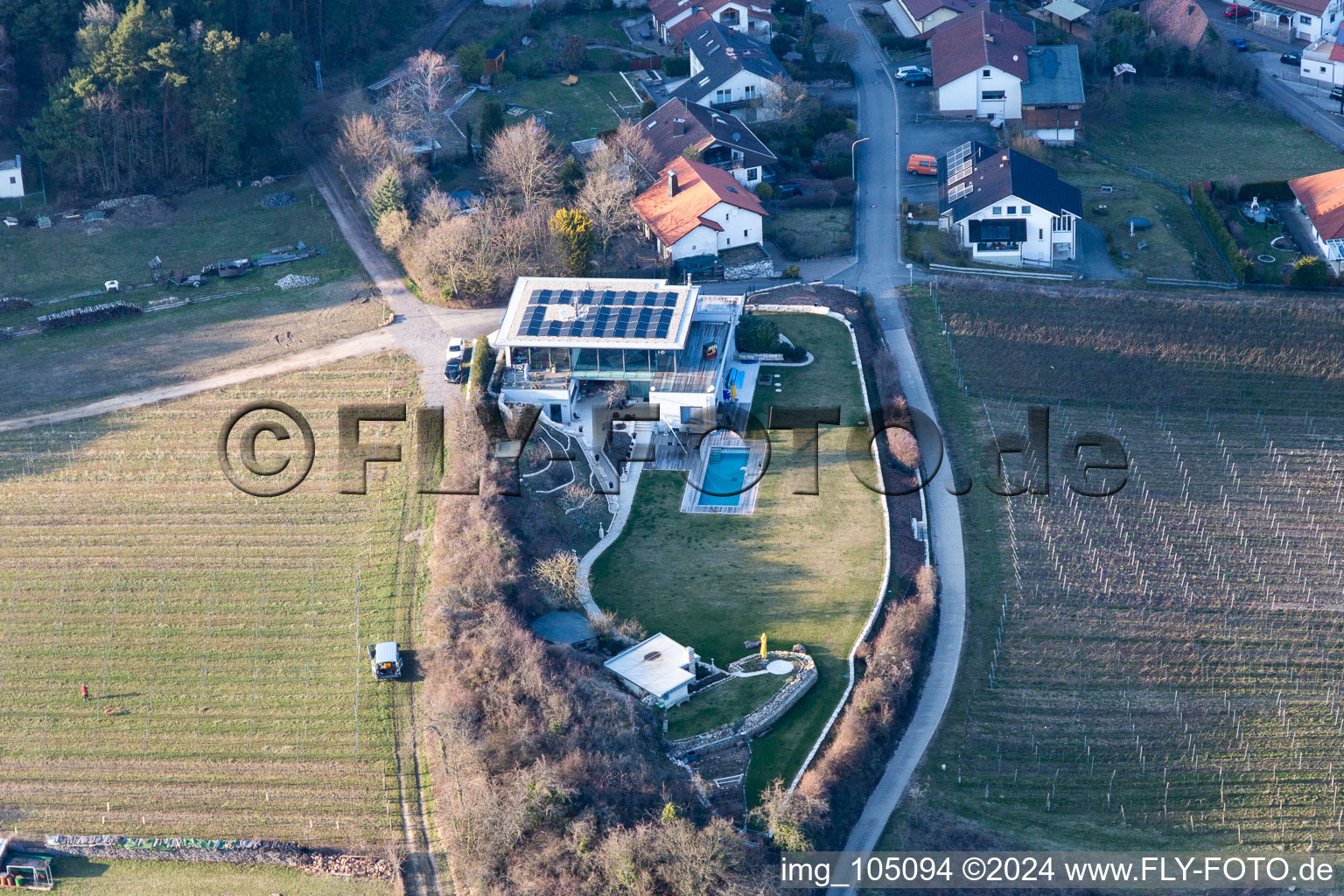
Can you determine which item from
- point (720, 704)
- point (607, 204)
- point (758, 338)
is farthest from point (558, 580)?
point (607, 204)

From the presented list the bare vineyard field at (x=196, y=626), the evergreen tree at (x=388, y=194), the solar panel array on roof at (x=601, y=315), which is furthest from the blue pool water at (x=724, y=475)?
the evergreen tree at (x=388, y=194)

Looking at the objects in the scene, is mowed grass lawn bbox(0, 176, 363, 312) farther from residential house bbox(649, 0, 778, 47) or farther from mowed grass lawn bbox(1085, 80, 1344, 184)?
→ mowed grass lawn bbox(1085, 80, 1344, 184)

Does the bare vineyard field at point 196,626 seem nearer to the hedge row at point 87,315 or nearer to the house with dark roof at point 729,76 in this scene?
the hedge row at point 87,315

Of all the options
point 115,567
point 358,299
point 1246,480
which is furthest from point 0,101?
point 1246,480

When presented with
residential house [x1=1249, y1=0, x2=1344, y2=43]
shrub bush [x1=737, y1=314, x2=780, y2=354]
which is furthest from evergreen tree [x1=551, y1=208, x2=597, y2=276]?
residential house [x1=1249, y1=0, x2=1344, y2=43]

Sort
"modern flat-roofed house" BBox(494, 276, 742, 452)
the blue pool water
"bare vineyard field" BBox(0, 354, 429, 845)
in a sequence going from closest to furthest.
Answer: "bare vineyard field" BBox(0, 354, 429, 845) → the blue pool water → "modern flat-roofed house" BBox(494, 276, 742, 452)

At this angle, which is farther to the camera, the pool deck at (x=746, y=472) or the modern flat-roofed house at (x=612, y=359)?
the modern flat-roofed house at (x=612, y=359)
